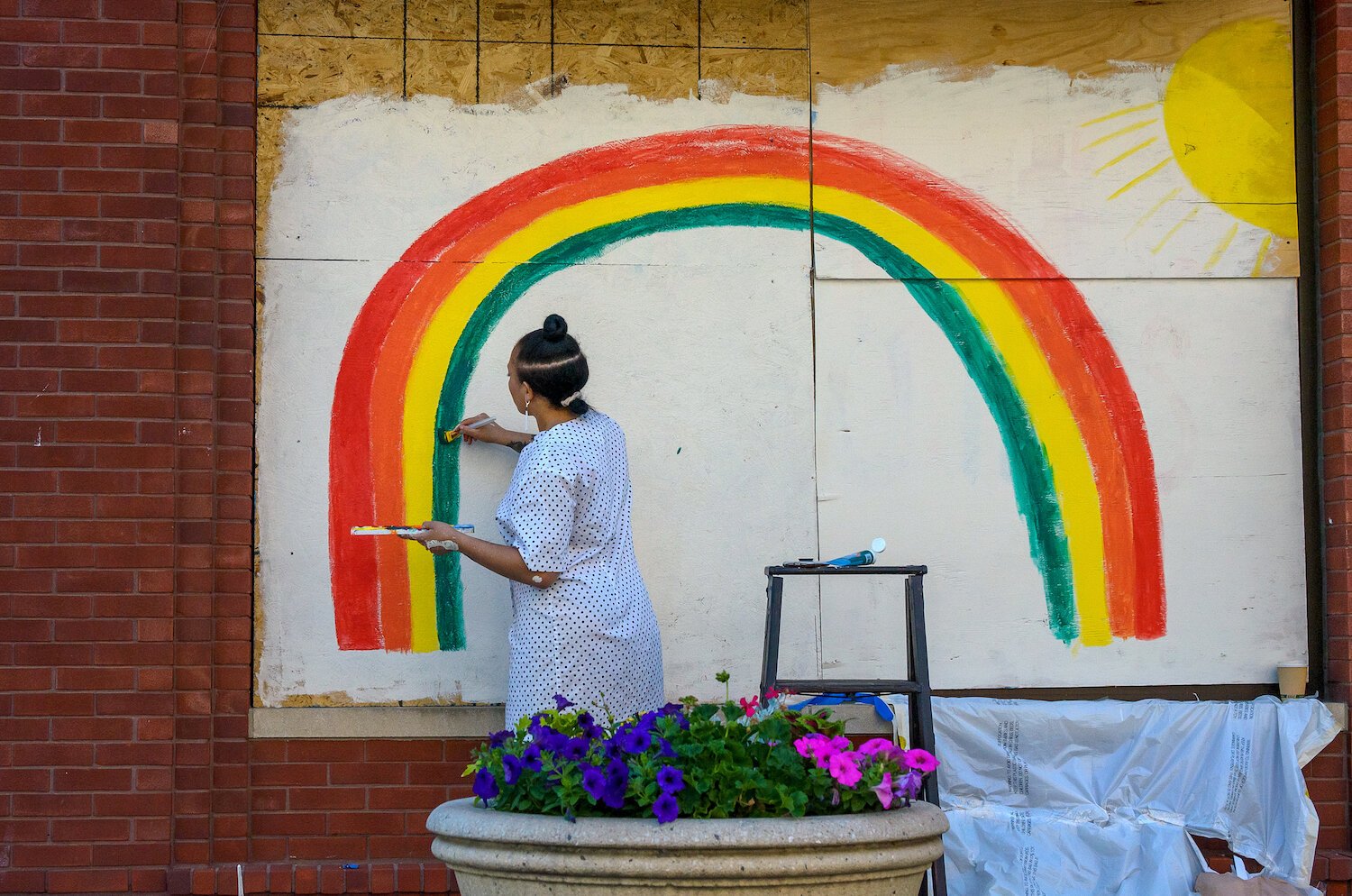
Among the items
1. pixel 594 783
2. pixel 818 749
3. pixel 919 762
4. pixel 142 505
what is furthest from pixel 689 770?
pixel 142 505

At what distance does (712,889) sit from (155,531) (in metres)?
Result: 2.62

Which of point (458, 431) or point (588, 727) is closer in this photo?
point (588, 727)

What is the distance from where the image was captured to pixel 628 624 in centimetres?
432

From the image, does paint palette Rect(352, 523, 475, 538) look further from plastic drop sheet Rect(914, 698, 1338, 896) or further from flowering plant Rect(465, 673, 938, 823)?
plastic drop sheet Rect(914, 698, 1338, 896)

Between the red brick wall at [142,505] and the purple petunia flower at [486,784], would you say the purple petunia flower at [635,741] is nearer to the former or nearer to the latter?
the purple petunia flower at [486,784]

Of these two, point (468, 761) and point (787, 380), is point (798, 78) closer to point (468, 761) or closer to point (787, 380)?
point (787, 380)

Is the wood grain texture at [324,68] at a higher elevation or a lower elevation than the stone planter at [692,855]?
higher

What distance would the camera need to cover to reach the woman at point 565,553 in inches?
163

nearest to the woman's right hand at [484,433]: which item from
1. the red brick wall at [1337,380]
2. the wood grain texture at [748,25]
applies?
the wood grain texture at [748,25]

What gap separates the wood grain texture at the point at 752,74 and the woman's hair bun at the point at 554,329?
1.37 m

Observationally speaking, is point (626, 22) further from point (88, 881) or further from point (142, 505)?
point (88, 881)

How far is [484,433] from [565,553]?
0.92 meters

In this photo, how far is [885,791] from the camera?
10.3 feet

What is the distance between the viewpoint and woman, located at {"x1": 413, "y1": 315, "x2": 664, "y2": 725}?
4.15 m
